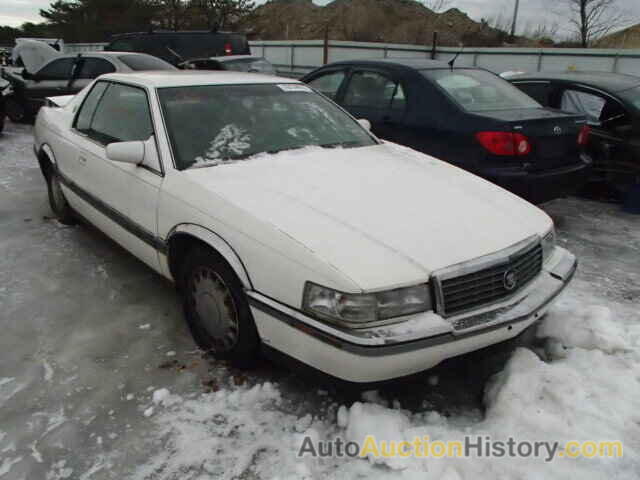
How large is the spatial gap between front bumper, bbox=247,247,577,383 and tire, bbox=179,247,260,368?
0.15 m

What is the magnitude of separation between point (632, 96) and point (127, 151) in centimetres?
502

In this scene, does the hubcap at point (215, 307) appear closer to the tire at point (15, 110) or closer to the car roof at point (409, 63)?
the car roof at point (409, 63)

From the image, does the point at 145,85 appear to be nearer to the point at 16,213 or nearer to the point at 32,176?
the point at 16,213

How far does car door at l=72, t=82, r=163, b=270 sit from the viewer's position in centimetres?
309

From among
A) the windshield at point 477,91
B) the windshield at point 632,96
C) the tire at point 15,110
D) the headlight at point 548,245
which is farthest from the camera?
the tire at point 15,110

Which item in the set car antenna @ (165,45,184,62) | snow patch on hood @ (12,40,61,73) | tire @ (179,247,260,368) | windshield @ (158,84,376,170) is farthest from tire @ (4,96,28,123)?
tire @ (179,247,260,368)

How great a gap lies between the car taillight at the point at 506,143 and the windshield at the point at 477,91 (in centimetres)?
39

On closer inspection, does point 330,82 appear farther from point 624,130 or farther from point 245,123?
point 624,130

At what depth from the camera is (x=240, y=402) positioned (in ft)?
8.36

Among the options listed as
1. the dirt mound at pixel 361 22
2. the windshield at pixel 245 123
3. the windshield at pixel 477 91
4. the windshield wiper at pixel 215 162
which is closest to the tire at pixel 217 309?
the windshield wiper at pixel 215 162

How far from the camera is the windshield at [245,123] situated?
308 cm

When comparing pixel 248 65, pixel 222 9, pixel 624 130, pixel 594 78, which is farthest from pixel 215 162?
pixel 222 9

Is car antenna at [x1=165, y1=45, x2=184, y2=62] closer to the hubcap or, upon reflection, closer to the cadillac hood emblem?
the hubcap

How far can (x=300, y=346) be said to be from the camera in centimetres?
228
